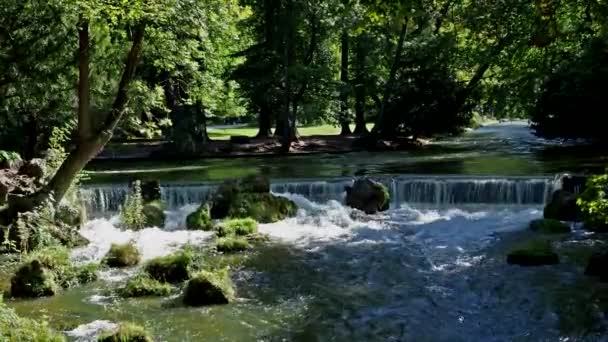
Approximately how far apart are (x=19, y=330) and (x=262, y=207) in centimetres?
1184

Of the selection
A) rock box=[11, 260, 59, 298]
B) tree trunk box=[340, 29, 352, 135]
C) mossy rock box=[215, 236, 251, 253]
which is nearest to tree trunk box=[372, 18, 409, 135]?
tree trunk box=[340, 29, 352, 135]

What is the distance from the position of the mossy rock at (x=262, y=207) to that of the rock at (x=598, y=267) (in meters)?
8.14

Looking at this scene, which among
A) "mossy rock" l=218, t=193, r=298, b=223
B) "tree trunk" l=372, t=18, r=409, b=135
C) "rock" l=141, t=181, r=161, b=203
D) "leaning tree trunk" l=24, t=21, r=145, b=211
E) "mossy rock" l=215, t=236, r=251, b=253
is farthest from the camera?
"tree trunk" l=372, t=18, r=409, b=135

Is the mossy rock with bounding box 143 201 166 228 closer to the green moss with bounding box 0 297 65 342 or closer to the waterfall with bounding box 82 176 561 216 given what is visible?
the waterfall with bounding box 82 176 561 216

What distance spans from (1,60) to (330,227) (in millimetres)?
8995

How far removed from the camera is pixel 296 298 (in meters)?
11.0

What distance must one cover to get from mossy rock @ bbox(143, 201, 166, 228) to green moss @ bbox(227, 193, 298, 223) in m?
1.73

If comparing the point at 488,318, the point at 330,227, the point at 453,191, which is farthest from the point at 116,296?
the point at 453,191

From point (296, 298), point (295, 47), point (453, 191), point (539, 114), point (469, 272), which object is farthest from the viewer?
point (295, 47)

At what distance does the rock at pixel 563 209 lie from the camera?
17000mm

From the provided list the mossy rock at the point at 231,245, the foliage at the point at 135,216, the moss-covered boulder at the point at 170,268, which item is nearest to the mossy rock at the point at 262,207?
the foliage at the point at 135,216

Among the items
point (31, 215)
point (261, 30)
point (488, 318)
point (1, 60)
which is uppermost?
point (261, 30)

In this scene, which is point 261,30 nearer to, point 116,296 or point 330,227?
point 330,227

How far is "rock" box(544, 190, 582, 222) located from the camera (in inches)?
669
